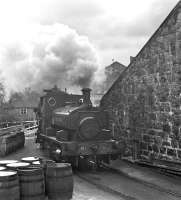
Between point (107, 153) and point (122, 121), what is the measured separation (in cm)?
284

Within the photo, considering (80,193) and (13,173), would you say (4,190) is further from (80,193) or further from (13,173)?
(80,193)

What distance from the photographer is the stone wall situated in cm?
1186

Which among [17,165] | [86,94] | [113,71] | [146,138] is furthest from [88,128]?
[113,71]

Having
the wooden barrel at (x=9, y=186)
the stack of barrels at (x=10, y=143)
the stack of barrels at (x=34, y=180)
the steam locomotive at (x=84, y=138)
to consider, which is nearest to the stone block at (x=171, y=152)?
the steam locomotive at (x=84, y=138)

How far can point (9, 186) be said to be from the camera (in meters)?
6.86

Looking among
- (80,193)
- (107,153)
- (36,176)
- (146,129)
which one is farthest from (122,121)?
(36,176)

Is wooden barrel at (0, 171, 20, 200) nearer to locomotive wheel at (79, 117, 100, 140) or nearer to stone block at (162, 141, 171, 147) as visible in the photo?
locomotive wheel at (79, 117, 100, 140)

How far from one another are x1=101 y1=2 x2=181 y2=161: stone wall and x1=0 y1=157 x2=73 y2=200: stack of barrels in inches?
196

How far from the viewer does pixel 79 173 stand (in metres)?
11.9

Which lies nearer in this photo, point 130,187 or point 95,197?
point 95,197

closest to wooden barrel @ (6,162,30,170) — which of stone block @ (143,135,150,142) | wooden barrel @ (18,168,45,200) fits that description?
wooden barrel @ (18,168,45,200)

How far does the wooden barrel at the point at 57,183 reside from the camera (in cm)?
805

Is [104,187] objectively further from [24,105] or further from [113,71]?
[24,105]

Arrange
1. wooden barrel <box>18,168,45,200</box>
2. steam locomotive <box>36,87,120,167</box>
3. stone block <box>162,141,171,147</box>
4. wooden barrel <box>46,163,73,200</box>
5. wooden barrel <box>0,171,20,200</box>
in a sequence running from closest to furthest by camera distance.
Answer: wooden barrel <box>0,171,20,200</box>, wooden barrel <box>18,168,45,200</box>, wooden barrel <box>46,163,73,200</box>, steam locomotive <box>36,87,120,167</box>, stone block <box>162,141,171,147</box>
